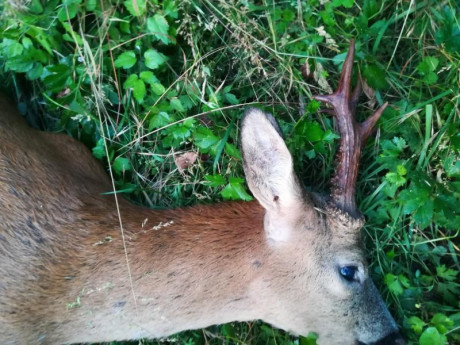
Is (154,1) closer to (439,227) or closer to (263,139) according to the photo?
(263,139)

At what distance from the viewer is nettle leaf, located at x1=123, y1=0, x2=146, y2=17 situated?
161 inches

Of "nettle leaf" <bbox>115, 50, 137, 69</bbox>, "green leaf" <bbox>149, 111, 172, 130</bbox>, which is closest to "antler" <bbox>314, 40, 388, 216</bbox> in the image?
"green leaf" <bbox>149, 111, 172, 130</bbox>

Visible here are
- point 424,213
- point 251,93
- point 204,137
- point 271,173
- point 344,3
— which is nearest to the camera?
point 271,173

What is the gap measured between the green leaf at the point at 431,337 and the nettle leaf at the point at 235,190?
1.46m

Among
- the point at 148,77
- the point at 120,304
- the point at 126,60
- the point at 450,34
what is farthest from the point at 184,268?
the point at 450,34

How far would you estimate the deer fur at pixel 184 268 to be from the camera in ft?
10.9

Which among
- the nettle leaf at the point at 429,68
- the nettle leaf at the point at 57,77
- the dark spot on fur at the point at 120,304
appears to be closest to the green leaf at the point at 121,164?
the nettle leaf at the point at 57,77

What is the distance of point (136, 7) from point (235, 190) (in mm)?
1449

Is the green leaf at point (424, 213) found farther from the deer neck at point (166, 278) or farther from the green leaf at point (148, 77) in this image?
the green leaf at point (148, 77)

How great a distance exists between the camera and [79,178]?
383 centimetres

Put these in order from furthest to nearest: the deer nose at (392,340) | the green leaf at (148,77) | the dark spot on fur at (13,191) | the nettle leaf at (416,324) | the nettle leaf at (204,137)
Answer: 1. the green leaf at (148,77)
2. the nettle leaf at (204,137)
3. the nettle leaf at (416,324)
4. the deer nose at (392,340)
5. the dark spot on fur at (13,191)

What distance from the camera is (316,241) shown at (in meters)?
3.36

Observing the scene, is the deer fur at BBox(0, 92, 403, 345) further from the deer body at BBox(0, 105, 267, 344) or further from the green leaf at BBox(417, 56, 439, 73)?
the green leaf at BBox(417, 56, 439, 73)

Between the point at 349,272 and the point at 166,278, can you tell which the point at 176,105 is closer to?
the point at 166,278
